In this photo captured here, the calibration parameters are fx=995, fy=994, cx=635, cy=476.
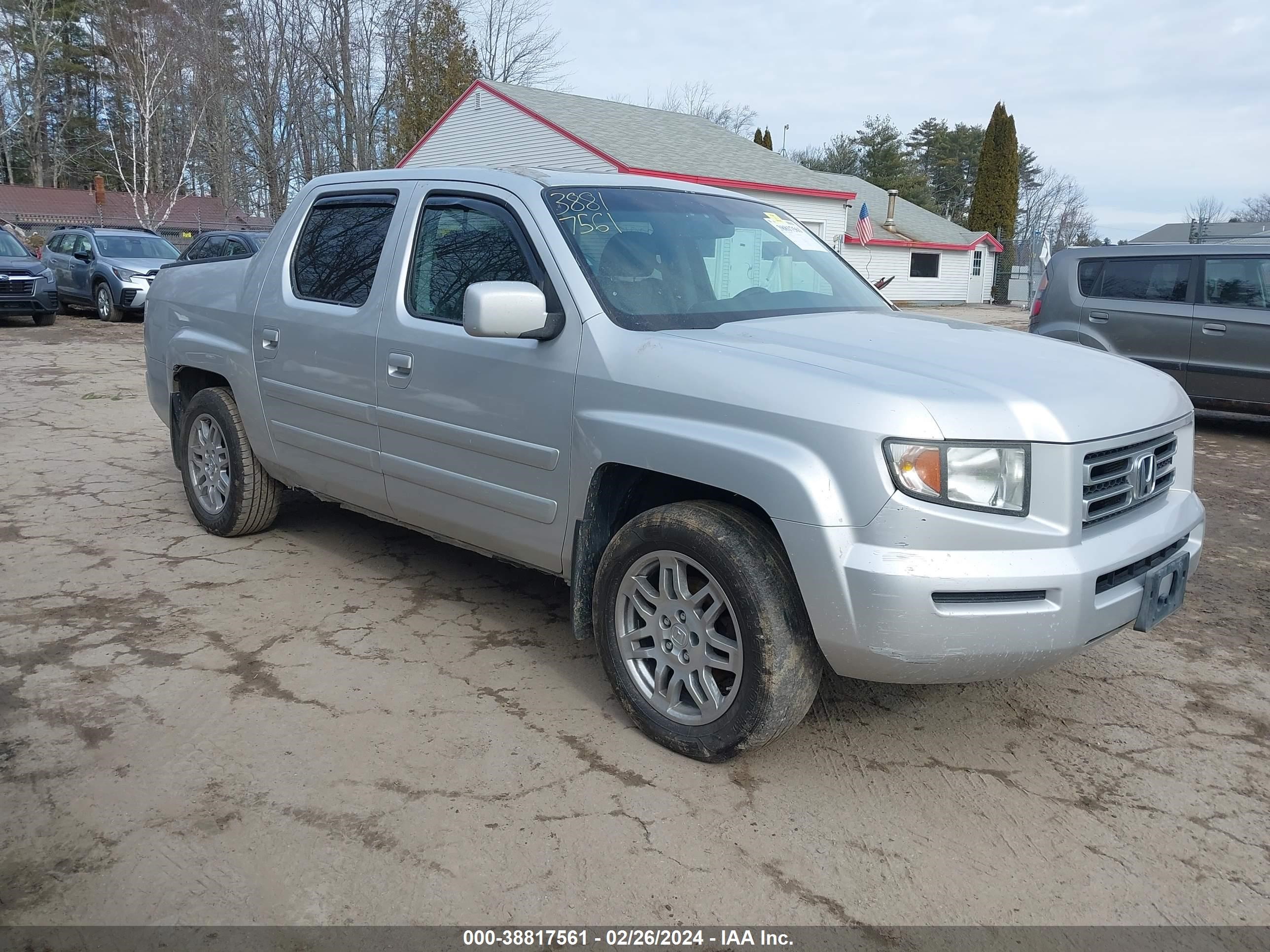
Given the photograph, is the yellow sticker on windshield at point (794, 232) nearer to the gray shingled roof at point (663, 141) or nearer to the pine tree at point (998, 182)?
the gray shingled roof at point (663, 141)

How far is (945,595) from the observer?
2.65 metres

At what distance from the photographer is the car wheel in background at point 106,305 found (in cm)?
1831

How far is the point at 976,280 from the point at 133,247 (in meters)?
32.9

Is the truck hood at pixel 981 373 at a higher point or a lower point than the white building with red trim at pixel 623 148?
lower

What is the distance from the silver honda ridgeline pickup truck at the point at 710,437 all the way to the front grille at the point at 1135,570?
12 millimetres

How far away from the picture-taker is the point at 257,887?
2.53 metres

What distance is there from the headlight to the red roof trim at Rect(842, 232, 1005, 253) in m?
29.8

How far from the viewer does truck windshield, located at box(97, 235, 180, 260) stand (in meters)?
18.6

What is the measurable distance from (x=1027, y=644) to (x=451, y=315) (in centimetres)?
240

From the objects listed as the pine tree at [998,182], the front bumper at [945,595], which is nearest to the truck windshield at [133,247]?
the front bumper at [945,595]


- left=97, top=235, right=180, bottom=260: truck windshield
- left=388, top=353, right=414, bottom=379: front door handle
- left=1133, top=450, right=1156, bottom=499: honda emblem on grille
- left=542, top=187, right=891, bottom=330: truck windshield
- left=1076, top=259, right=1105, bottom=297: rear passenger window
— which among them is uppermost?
left=97, top=235, right=180, bottom=260: truck windshield

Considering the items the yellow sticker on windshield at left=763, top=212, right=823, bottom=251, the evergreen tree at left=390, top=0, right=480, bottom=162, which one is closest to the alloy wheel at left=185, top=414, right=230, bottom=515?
the yellow sticker on windshield at left=763, top=212, right=823, bottom=251

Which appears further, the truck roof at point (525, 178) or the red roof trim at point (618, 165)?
the red roof trim at point (618, 165)

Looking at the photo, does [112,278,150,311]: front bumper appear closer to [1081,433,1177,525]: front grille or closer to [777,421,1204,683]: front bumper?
[777,421,1204,683]: front bumper
